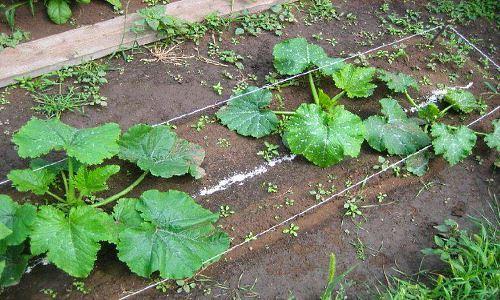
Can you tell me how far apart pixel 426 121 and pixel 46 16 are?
348cm

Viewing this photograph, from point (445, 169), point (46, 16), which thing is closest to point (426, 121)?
point (445, 169)

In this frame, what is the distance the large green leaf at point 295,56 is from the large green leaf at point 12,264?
8.35 feet

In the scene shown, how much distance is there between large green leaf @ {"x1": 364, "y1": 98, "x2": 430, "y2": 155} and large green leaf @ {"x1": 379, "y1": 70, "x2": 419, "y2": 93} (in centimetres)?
30

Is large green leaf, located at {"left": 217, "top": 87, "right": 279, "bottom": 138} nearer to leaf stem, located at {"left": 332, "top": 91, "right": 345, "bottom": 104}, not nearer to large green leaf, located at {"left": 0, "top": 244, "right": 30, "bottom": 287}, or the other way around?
leaf stem, located at {"left": 332, "top": 91, "right": 345, "bottom": 104}

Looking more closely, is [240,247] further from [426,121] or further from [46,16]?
[46,16]

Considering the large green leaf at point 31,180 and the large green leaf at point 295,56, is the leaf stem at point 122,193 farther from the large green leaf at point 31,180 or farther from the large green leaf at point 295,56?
the large green leaf at point 295,56

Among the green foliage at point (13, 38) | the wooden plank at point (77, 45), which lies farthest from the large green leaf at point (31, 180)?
the green foliage at point (13, 38)

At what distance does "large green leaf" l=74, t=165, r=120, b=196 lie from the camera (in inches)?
126

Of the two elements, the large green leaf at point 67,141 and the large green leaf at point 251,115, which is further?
the large green leaf at point 251,115

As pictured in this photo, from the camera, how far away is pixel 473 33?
557 cm

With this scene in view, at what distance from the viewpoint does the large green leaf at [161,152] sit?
3.65 meters

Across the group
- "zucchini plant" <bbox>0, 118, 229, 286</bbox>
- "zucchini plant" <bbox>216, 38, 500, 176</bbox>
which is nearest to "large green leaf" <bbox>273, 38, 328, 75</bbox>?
"zucchini plant" <bbox>216, 38, 500, 176</bbox>

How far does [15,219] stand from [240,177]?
1596mm

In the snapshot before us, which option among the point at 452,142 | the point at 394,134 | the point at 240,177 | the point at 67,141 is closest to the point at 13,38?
the point at 67,141
